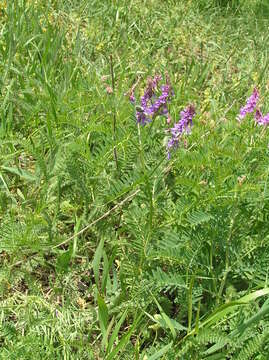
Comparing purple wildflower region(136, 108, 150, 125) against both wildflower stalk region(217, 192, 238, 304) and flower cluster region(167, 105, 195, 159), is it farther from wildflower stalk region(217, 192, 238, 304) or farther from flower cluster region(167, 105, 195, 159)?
wildflower stalk region(217, 192, 238, 304)

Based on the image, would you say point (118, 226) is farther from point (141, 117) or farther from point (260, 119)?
point (260, 119)

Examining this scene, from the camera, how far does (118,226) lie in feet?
6.32

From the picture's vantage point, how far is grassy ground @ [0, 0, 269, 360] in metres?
1.52

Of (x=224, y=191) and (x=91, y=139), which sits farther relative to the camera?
(x=91, y=139)

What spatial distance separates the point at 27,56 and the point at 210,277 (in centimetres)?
150

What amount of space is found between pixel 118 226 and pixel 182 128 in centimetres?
40

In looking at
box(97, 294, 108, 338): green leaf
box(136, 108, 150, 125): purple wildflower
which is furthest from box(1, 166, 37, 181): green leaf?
box(97, 294, 108, 338): green leaf

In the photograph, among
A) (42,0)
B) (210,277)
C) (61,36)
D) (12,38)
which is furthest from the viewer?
(42,0)

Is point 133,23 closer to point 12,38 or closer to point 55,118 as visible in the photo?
point 12,38

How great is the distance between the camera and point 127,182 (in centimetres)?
184

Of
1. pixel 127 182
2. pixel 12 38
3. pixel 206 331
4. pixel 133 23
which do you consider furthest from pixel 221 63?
pixel 206 331

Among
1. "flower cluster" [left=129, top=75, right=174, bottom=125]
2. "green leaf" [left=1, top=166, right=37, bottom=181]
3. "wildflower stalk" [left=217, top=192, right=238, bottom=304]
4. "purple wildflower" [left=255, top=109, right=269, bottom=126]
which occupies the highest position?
"purple wildflower" [left=255, top=109, right=269, bottom=126]

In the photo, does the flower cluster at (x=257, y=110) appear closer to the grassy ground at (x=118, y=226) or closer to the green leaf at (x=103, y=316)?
the grassy ground at (x=118, y=226)

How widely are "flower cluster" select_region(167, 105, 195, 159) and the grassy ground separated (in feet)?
0.12
